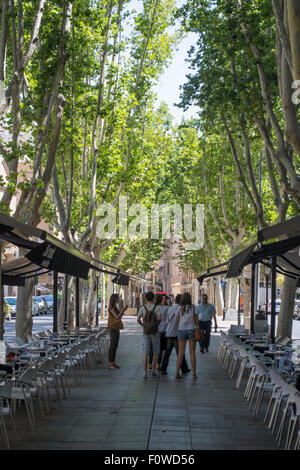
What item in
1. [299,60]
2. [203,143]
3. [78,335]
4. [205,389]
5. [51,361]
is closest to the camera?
[299,60]

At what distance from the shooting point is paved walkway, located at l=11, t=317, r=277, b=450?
865cm

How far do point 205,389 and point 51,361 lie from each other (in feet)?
12.7

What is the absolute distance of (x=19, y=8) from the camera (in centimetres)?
1602

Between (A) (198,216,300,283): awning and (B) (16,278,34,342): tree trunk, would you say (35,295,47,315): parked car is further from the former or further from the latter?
(A) (198,216,300,283): awning

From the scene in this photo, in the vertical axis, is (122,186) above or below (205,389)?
above

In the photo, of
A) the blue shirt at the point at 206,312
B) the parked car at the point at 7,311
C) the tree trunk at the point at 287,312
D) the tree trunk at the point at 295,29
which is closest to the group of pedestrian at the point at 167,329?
the tree trunk at the point at 287,312

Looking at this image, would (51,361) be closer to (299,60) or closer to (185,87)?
(299,60)

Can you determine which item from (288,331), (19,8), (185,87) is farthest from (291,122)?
(185,87)

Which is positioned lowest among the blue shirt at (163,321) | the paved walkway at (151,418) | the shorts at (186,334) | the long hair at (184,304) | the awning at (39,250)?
the paved walkway at (151,418)

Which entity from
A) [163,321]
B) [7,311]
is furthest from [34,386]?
[7,311]

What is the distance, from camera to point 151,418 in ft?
33.6

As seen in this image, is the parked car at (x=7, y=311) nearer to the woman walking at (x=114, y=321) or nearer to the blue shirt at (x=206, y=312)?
the blue shirt at (x=206, y=312)

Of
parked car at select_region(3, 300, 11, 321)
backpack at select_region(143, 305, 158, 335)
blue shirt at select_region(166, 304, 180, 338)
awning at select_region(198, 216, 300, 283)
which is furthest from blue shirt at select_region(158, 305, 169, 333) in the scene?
parked car at select_region(3, 300, 11, 321)

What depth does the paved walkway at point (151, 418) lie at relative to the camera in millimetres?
8648
